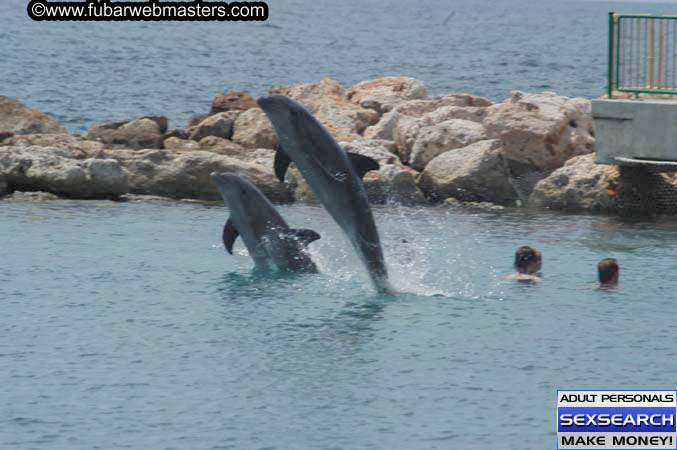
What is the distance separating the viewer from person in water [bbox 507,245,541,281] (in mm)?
18859

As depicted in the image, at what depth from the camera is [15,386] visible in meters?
14.0

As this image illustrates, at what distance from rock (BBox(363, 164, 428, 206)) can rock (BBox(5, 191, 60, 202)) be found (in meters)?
5.91

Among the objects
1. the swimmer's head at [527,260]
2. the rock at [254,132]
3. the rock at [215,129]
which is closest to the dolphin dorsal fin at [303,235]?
the swimmer's head at [527,260]

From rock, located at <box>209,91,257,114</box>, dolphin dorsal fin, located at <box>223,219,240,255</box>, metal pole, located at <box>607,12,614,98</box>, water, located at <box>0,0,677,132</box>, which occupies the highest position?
metal pole, located at <box>607,12,614,98</box>

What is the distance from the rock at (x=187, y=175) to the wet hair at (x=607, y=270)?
28.8 feet

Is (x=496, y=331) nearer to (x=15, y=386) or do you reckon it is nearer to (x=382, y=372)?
(x=382, y=372)

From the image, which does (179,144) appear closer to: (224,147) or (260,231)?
(224,147)

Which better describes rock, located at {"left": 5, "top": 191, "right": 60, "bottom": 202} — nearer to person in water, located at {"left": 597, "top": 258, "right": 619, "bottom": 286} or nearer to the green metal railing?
the green metal railing

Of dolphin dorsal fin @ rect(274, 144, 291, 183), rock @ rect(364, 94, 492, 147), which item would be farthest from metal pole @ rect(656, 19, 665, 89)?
dolphin dorsal fin @ rect(274, 144, 291, 183)

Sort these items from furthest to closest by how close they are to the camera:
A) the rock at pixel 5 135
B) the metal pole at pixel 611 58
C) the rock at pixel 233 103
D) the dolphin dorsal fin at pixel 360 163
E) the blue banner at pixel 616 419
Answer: the rock at pixel 233 103
the rock at pixel 5 135
the metal pole at pixel 611 58
the dolphin dorsal fin at pixel 360 163
the blue banner at pixel 616 419

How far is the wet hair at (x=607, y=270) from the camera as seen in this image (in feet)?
59.9

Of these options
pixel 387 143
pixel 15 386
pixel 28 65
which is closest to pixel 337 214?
pixel 15 386

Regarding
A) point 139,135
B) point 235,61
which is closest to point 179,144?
point 139,135

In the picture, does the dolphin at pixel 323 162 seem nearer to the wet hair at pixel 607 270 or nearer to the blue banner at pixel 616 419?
the wet hair at pixel 607 270
